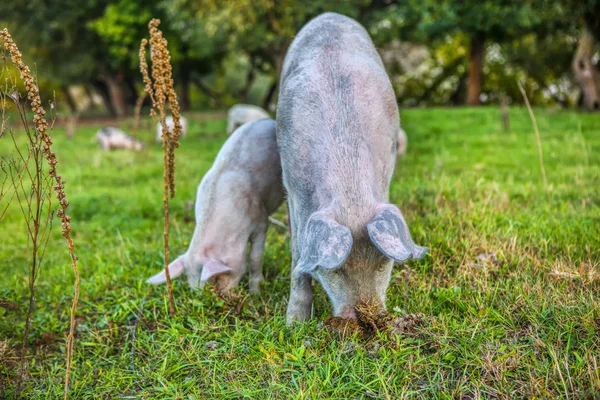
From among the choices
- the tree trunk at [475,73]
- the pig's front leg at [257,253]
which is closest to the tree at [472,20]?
the tree trunk at [475,73]

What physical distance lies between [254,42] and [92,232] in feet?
43.2

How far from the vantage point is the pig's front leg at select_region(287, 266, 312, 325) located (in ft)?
13.3

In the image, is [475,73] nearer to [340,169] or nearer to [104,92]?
[104,92]

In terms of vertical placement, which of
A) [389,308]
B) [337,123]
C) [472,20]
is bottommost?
[389,308]

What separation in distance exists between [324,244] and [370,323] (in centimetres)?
74

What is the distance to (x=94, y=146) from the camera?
16.3m

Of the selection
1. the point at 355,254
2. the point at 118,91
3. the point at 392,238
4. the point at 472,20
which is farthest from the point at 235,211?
the point at 118,91

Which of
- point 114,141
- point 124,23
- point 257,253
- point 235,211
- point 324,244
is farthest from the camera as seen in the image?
point 124,23

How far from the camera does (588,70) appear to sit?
16.6 metres

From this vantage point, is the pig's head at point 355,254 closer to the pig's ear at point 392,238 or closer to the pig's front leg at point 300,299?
the pig's ear at point 392,238

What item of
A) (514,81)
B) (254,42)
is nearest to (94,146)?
(254,42)

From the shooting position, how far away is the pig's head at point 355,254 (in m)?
3.14

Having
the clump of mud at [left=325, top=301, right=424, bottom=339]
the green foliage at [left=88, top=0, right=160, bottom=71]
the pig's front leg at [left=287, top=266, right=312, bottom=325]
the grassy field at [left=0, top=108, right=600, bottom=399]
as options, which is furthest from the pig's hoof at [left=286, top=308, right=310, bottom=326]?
the green foliage at [left=88, top=0, right=160, bottom=71]

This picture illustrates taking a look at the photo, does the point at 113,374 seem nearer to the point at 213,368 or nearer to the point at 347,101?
the point at 213,368
